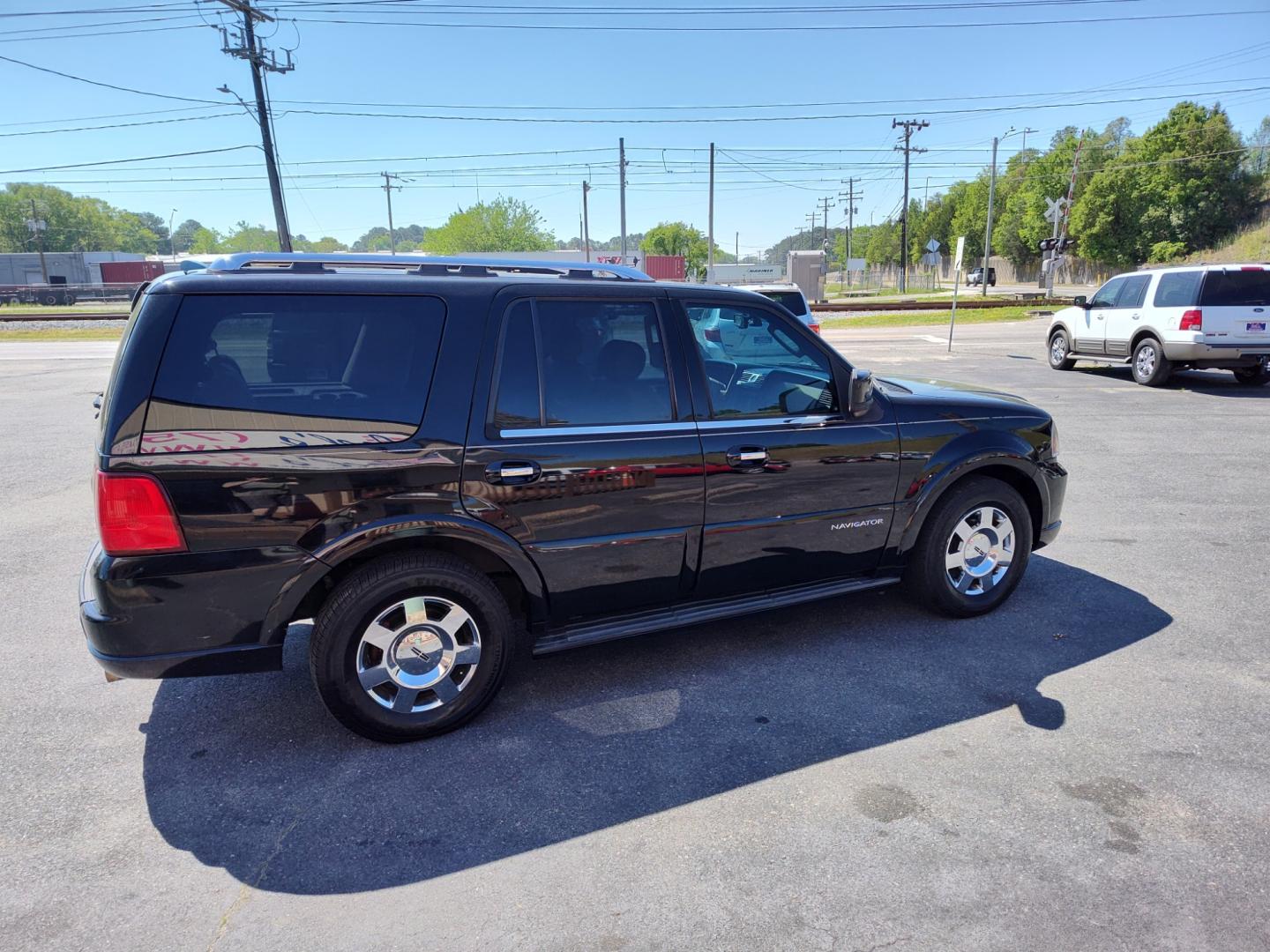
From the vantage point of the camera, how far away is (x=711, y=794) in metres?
2.94

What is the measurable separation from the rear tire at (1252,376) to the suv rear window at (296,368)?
14.6m

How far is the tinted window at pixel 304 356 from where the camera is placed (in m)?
2.89

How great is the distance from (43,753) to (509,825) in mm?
2048

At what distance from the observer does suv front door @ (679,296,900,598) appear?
3.72m

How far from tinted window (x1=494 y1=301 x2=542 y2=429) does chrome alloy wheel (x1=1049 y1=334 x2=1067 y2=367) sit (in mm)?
15085

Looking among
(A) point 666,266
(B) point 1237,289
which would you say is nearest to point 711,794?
(B) point 1237,289

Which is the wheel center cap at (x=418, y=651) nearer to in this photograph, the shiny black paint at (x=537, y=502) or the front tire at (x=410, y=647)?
the front tire at (x=410, y=647)

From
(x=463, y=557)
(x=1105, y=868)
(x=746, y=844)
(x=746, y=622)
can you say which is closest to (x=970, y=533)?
(x=746, y=622)

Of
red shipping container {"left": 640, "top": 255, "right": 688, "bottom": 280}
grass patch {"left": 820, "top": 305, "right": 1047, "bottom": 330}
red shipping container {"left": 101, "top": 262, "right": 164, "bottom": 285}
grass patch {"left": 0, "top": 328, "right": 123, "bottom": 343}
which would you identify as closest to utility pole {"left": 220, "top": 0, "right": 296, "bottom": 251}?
grass patch {"left": 0, "top": 328, "right": 123, "bottom": 343}

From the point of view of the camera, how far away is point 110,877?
253cm

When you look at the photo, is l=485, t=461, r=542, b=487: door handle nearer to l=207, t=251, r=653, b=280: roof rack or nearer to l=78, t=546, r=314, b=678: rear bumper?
l=78, t=546, r=314, b=678: rear bumper

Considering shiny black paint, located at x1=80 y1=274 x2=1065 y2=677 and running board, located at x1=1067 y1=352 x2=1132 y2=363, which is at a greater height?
shiny black paint, located at x1=80 y1=274 x2=1065 y2=677

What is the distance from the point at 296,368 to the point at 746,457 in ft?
6.51

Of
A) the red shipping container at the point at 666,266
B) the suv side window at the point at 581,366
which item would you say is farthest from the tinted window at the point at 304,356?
the red shipping container at the point at 666,266
